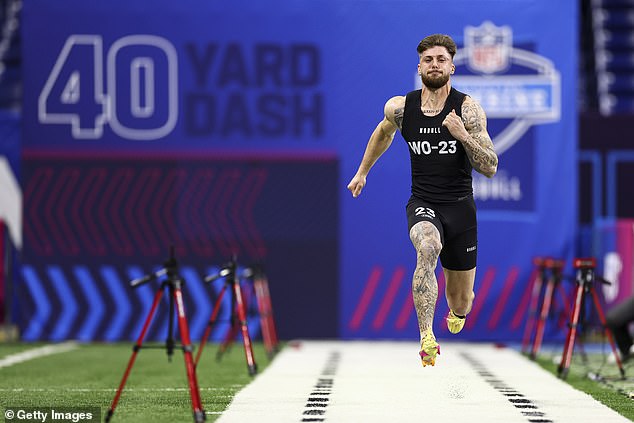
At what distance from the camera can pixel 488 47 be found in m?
15.6

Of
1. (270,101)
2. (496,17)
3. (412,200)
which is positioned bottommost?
(412,200)

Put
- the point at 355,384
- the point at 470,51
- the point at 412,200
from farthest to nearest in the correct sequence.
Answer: the point at 470,51 → the point at 355,384 → the point at 412,200

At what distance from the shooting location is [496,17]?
15648 mm

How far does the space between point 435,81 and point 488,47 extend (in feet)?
25.8

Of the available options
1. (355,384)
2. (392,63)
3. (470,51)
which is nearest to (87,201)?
(392,63)

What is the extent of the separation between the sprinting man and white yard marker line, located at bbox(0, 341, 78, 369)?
5.52 metres

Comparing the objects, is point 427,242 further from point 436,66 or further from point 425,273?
point 436,66

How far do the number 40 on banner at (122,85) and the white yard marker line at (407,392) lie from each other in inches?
153

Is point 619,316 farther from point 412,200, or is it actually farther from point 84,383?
point 84,383

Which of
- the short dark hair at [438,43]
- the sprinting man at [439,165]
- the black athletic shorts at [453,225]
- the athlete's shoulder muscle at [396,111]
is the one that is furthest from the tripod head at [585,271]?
the short dark hair at [438,43]

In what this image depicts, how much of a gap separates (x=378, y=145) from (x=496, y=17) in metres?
7.72

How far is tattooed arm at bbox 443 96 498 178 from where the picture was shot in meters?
7.68

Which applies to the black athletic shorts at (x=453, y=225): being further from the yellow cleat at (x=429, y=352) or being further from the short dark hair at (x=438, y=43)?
the short dark hair at (x=438, y=43)

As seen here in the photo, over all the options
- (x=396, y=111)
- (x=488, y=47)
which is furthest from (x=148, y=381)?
(x=488, y=47)
